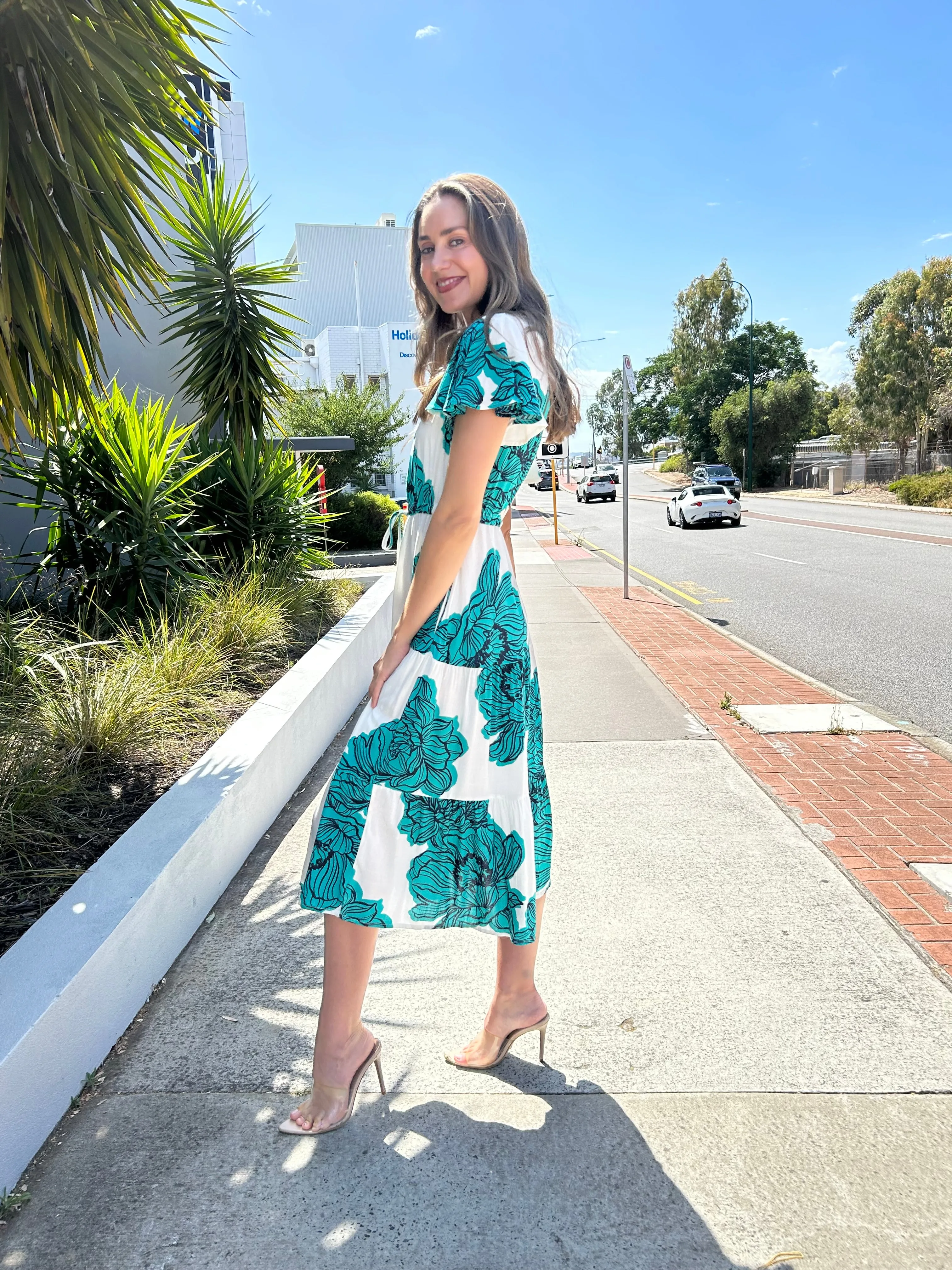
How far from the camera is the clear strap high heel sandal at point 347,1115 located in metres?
2.10

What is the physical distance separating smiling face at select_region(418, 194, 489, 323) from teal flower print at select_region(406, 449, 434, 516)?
0.36m

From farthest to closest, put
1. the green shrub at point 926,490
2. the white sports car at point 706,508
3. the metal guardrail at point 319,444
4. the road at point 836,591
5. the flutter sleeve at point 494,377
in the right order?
the green shrub at point 926,490 → the white sports car at point 706,508 → the metal guardrail at point 319,444 → the road at point 836,591 → the flutter sleeve at point 494,377

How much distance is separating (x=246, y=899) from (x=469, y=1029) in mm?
1121

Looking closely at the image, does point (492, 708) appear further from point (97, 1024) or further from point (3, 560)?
point (3, 560)

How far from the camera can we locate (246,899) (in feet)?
10.9

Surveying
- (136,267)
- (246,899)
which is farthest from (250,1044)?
(136,267)

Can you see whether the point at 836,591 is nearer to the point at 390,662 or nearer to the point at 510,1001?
the point at 510,1001

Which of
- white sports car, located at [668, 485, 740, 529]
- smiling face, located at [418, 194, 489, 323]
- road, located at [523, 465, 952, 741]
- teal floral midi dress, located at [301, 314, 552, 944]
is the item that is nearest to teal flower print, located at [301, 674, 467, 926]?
teal floral midi dress, located at [301, 314, 552, 944]

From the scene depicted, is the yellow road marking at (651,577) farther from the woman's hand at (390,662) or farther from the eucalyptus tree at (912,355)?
the eucalyptus tree at (912,355)

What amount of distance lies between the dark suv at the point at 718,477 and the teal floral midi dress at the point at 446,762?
112 ft

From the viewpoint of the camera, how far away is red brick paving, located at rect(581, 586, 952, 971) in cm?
327

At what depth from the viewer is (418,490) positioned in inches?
81.6

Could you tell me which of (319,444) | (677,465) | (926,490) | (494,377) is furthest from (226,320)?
(677,465)

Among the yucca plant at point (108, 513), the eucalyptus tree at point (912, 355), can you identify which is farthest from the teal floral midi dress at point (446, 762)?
the eucalyptus tree at point (912, 355)
